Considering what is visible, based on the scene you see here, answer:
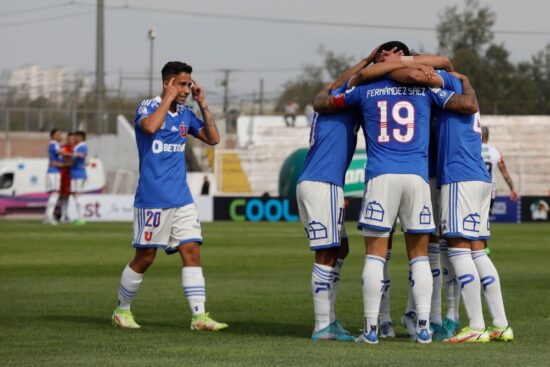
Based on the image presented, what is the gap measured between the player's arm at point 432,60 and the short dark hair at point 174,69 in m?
2.21

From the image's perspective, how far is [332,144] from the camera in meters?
9.98

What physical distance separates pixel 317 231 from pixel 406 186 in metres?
0.89

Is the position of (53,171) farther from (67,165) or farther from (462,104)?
(462,104)

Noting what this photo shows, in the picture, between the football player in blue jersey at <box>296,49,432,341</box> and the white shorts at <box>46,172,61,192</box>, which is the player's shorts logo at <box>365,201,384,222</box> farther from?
the white shorts at <box>46,172,61,192</box>

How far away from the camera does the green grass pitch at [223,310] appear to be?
8695mm

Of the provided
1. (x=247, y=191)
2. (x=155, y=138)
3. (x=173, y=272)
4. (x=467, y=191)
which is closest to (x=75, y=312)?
(x=155, y=138)

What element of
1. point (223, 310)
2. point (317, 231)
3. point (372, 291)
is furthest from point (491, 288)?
point (223, 310)

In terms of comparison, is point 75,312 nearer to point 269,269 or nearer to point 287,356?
point 287,356

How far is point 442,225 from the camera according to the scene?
9.94 m

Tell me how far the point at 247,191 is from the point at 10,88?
14413 millimetres

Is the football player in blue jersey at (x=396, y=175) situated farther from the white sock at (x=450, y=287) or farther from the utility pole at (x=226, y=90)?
the utility pole at (x=226, y=90)

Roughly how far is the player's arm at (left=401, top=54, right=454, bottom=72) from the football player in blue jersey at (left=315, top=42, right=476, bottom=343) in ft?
0.50

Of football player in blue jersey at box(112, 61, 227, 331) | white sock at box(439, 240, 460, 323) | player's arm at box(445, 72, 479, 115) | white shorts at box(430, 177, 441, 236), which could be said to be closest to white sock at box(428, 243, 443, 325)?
white sock at box(439, 240, 460, 323)

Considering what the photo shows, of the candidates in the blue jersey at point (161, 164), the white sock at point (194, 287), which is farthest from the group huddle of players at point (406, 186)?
the blue jersey at point (161, 164)
